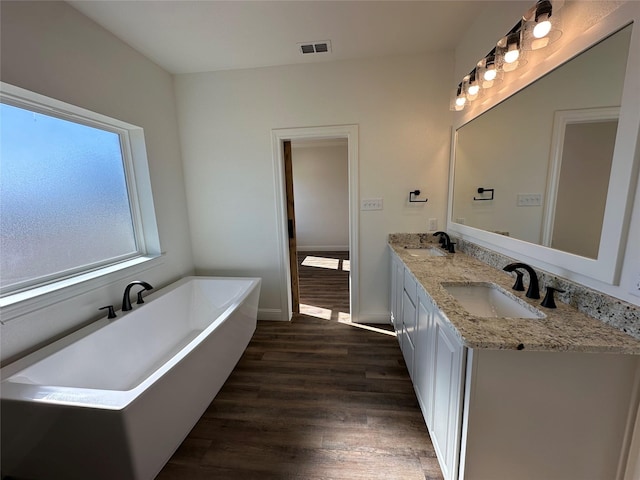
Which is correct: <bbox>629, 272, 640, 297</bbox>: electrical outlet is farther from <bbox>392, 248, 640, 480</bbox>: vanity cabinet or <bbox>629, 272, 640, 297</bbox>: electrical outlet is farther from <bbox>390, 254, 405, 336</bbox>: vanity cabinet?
<bbox>390, 254, 405, 336</bbox>: vanity cabinet

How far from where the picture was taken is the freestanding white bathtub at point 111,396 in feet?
3.61

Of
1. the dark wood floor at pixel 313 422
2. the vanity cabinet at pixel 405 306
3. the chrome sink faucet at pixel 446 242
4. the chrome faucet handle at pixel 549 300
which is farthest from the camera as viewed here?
the chrome sink faucet at pixel 446 242

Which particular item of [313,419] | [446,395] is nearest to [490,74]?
[446,395]

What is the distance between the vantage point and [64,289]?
163 centimetres

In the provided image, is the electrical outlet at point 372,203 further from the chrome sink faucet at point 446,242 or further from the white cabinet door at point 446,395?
the white cabinet door at point 446,395

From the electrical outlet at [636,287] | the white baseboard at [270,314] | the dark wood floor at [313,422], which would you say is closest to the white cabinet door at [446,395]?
the dark wood floor at [313,422]

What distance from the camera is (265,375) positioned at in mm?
2088

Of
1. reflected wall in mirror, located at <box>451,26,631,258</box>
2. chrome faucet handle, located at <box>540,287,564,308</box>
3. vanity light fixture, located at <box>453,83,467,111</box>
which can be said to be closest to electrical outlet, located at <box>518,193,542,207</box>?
reflected wall in mirror, located at <box>451,26,631,258</box>

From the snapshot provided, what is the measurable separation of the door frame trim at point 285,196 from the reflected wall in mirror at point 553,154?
43.3 inches

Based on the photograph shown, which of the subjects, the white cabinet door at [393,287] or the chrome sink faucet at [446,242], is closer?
the chrome sink faucet at [446,242]

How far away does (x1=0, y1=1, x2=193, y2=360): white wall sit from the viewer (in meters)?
1.41

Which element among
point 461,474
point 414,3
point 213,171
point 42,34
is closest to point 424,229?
point 414,3

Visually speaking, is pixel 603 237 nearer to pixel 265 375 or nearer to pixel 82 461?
pixel 265 375

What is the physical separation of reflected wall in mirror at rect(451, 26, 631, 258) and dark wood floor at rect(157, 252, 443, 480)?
1.37 m
